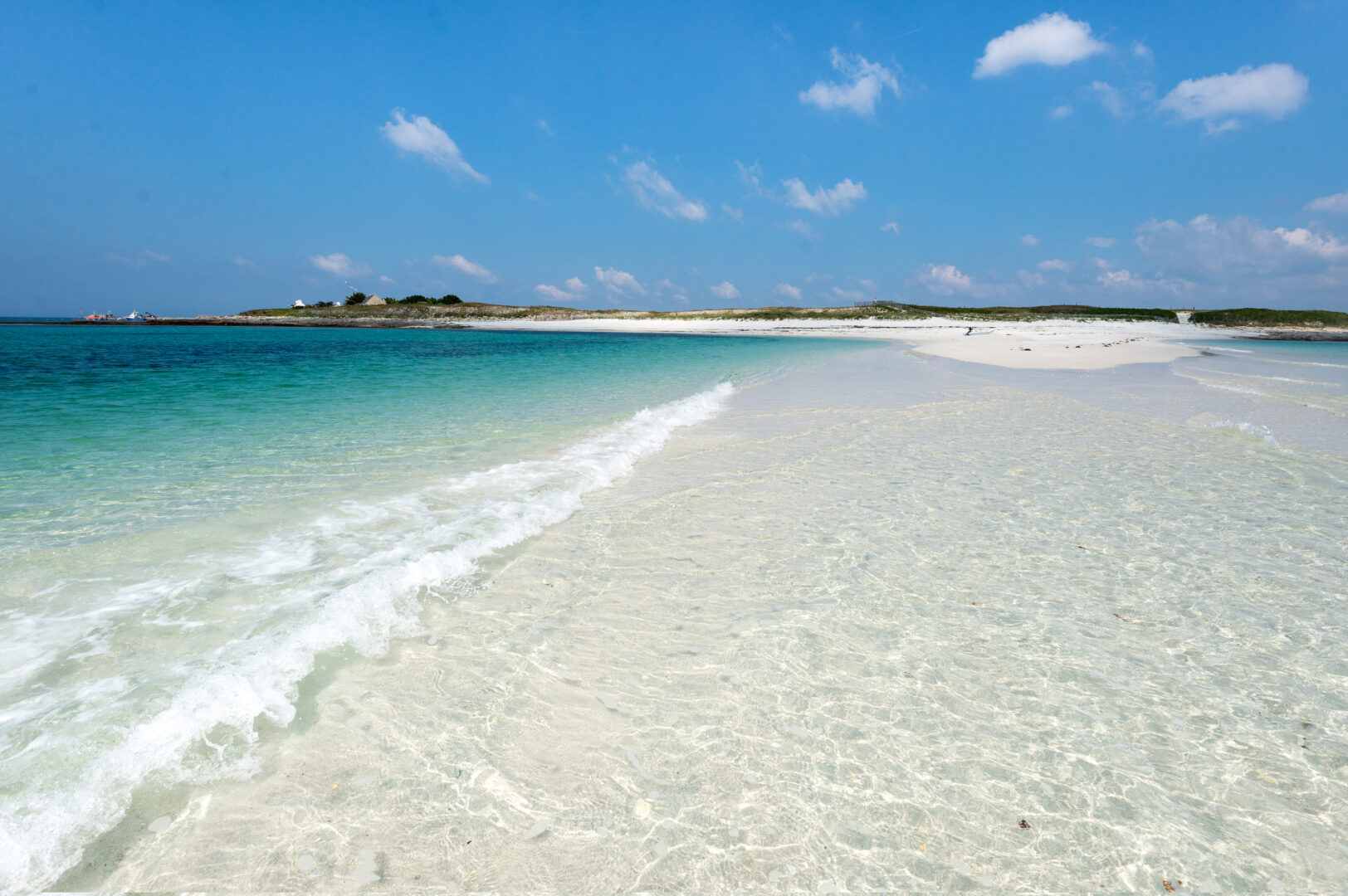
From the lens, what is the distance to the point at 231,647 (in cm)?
360

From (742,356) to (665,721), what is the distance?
31.6 meters

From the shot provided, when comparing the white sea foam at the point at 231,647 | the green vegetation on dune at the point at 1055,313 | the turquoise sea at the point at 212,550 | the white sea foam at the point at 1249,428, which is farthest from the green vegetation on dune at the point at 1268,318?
the white sea foam at the point at 231,647

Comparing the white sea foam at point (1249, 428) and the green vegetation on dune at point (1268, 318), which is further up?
the green vegetation on dune at point (1268, 318)

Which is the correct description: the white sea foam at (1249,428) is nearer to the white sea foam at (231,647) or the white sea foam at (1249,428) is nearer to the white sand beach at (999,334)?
the white sea foam at (231,647)

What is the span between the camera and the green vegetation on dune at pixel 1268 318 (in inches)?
3177

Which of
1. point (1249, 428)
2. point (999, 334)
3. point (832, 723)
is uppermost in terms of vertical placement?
point (999, 334)

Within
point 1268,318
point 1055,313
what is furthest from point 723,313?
point 1268,318

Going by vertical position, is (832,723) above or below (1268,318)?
below

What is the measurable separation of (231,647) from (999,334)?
191ft

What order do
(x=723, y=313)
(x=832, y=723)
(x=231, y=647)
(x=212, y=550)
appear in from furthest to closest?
(x=723, y=313) < (x=212, y=550) < (x=231, y=647) < (x=832, y=723)

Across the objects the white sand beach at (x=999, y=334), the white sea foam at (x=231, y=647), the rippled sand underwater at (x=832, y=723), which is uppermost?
the white sand beach at (x=999, y=334)

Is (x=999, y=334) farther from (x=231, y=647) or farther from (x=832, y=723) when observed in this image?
(x=231, y=647)

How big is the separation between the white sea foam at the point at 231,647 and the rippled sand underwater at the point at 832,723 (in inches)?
7.4

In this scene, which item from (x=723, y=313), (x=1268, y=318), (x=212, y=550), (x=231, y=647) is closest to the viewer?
(x=231, y=647)
